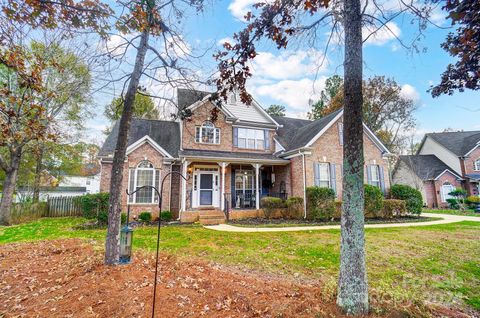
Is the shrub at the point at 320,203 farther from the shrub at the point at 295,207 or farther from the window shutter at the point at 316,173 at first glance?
the window shutter at the point at 316,173

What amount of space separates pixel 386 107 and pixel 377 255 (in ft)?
93.1

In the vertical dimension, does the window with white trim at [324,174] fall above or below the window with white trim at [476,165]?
below

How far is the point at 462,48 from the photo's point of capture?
158 inches

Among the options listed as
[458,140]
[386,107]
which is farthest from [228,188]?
[458,140]

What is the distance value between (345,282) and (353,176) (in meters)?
1.48

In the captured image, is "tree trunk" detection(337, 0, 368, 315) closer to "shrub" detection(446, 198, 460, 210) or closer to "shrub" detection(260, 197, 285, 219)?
"shrub" detection(260, 197, 285, 219)

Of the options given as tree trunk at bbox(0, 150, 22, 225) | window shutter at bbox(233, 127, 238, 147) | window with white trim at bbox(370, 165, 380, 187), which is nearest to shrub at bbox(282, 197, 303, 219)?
window shutter at bbox(233, 127, 238, 147)

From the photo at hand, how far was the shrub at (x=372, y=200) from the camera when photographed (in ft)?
46.2

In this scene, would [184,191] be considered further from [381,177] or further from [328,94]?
[328,94]

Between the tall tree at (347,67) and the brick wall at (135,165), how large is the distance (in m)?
11.0

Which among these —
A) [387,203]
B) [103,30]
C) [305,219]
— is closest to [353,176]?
[103,30]

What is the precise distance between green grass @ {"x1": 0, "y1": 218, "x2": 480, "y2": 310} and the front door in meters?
5.09

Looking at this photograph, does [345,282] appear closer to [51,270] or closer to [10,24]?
[51,270]

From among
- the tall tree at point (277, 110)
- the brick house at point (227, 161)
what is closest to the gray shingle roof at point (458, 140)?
the brick house at point (227, 161)
